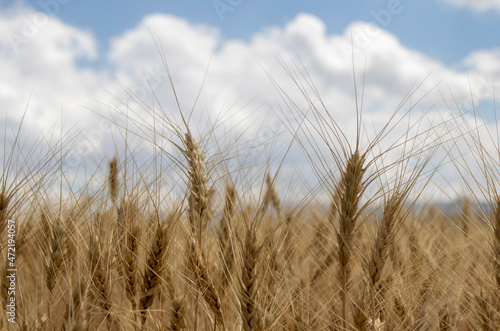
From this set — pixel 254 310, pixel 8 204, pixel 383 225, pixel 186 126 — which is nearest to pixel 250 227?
pixel 254 310

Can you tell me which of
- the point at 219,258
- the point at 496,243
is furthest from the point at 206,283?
the point at 496,243

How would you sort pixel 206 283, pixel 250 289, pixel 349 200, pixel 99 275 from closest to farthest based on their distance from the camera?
1. pixel 250 289
2. pixel 349 200
3. pixel 206 283
4. pixel 99 275

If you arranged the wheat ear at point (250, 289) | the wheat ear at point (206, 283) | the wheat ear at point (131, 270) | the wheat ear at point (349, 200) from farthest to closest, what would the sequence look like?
the wheat ear at point (131, 270) < the wheat ear at point (206, 283) < the wheat ear at point (349, 200) < the wheat ear at point (250, 289)

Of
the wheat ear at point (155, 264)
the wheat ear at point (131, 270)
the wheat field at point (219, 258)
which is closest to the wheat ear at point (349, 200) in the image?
the wheat field at point (219, 258)

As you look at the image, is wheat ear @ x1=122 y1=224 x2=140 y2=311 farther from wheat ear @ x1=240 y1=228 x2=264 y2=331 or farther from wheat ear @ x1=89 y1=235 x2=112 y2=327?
wheat ear @ x1=240 y1=228 x2=264 y2=331

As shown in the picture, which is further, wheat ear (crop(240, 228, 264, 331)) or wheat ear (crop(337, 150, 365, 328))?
wheat ear (crop(337, 150, 365, 328))

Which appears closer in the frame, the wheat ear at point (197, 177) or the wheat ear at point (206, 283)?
the wheat ear at point (206, 283)

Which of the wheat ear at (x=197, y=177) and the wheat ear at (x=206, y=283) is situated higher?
the wheat ear at (x=197, y=177)

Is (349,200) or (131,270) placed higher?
(349,200)

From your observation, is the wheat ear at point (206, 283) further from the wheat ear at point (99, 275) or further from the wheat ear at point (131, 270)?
the wheat ear at point (99, 275)

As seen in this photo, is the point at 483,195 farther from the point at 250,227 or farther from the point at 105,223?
the point at 105,223

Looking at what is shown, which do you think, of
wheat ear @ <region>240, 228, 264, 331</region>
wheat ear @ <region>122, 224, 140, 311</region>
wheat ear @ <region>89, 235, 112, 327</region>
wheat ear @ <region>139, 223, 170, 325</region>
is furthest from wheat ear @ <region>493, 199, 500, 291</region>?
wheat ear @ <region>89, 235, 112, 327</region>

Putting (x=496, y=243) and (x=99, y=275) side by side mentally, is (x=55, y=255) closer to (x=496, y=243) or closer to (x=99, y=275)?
(x=99, y=275)

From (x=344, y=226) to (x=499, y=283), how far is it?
83 centimetres
